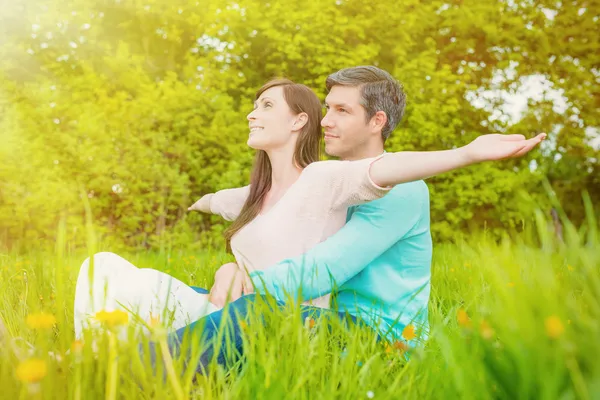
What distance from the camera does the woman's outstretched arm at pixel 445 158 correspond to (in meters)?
1.54

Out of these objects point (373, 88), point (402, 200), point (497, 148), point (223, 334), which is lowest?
point (223, 334)

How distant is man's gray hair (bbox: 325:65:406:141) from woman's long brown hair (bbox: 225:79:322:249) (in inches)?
5.0

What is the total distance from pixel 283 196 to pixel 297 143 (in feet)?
1.37

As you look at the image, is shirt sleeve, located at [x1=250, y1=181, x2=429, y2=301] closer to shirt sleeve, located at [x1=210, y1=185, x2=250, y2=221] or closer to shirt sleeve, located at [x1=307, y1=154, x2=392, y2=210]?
shirt sleeve, located at [x1=307, y1=154, x2=392, y2=210]

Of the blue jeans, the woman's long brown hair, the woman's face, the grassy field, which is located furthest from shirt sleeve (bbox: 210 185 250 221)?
the grassy field

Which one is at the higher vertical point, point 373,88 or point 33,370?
point 373,88

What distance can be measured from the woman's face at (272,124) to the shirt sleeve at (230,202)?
37cm

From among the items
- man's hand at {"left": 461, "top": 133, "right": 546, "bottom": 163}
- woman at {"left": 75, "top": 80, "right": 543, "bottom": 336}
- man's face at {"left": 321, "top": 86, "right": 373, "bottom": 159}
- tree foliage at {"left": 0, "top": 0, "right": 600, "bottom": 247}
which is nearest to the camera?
man's hand at {"left": 461, "top": 133, "right": 546, "bottom": 163}

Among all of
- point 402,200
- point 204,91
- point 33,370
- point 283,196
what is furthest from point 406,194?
point 204,91

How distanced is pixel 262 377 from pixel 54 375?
467 millimetres

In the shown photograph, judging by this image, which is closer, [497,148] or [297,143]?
[497,148]

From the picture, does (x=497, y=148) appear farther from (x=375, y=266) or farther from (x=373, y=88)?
(x=373, y=88)

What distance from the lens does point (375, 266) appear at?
2381mm

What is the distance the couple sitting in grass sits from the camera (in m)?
1.87
